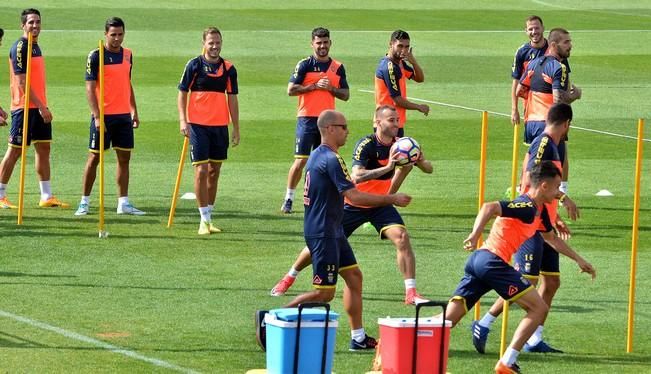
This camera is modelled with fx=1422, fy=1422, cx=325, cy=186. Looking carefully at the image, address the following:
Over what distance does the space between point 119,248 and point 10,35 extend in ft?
74.1

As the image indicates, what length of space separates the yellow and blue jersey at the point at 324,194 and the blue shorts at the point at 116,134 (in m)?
6.91

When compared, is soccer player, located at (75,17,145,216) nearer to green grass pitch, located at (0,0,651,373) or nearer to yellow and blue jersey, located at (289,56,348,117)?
green grass pitch, located at (0,0,651,373)

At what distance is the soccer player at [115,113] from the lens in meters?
19.0

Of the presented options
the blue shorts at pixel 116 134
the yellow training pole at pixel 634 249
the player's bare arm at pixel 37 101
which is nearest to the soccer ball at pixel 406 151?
the yellow training pole at pixel 634 249

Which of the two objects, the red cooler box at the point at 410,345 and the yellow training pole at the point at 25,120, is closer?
the red cooler box at the point at 410,345

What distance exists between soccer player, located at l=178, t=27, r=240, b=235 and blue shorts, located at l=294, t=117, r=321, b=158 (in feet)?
5.29

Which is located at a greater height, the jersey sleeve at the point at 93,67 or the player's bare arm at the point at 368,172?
the jersey sleeve at the point at 93,67

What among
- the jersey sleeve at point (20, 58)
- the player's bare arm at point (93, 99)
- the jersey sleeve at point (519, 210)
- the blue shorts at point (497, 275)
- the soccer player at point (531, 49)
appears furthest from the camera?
the soccer player at point (531, 49)

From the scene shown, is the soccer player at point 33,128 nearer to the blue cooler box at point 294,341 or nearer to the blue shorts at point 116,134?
the blue shorts at point 116,134

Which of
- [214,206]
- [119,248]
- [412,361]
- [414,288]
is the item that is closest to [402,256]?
[414,288]

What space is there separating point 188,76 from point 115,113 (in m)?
1.48

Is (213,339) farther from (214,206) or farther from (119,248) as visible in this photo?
(214,206)

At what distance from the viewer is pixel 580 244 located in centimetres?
1788

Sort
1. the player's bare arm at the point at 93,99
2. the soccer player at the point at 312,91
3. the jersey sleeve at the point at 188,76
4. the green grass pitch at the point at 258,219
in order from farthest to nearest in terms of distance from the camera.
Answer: the soccer player at the point at 312,91 → the player's bare arm at the point at 93,99 → the jersey sleeve at the point at 188,76 → the green grass pitch at the point at 258,219
